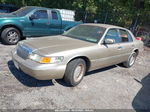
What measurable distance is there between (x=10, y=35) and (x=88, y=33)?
11.9ft

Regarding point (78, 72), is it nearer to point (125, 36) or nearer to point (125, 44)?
point (125, 44)

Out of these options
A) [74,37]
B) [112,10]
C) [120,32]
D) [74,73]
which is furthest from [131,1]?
[74,73]

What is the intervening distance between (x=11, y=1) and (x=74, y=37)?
50.2 ft

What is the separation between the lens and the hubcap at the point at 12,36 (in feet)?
21.3

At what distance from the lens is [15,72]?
4289 millimetres

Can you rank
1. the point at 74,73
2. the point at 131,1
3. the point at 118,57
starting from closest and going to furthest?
the point at 74,73
the point at 118,57
the point at 131,1

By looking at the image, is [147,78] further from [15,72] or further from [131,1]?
[131,1]

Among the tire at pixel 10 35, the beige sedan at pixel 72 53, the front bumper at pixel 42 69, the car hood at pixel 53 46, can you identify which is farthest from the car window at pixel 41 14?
the front bumper at pixel 42 69

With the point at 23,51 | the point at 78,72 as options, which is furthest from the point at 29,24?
the point at 78,72

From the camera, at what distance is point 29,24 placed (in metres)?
6.91

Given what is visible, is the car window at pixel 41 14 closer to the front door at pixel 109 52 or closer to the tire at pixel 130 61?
the front door at pixel 109 52

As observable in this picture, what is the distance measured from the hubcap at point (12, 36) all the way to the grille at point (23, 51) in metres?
2.87

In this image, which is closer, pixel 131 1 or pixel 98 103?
pixel 98 103

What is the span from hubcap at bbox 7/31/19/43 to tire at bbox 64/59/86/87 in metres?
3.91
